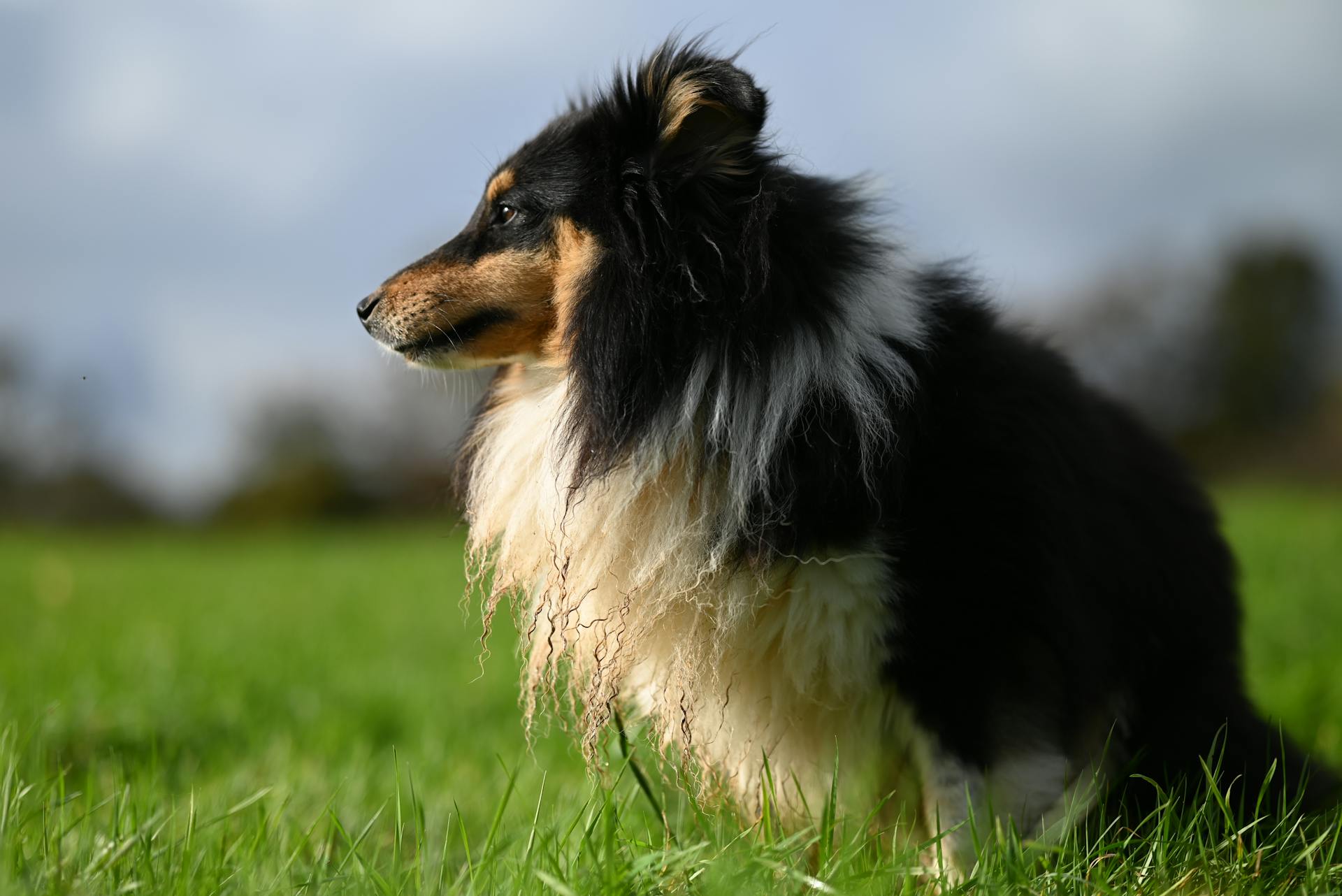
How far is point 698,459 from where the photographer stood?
2.66 metres

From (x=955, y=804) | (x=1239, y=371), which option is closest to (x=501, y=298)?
(x=955, y=804)

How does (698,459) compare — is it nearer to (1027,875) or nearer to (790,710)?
(790,710)

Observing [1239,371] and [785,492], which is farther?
[1239,371]

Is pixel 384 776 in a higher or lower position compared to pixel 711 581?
lower

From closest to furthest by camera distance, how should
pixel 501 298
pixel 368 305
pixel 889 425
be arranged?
pixel 889 425 < pixel 501 298 < pixel 368 305

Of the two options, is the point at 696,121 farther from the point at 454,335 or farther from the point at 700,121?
the point at 454,335

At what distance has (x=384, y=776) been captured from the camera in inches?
163

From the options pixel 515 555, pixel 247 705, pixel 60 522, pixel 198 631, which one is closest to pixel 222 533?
pixel 60 522

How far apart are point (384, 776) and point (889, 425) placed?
Result: 9.02 ft

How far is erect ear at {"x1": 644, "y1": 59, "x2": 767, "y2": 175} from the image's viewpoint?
2625 mm

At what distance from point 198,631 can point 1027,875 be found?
7633mm

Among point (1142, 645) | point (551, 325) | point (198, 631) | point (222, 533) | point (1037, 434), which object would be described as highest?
point (551, 325)

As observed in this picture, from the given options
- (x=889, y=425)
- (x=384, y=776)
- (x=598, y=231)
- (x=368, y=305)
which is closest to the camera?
(x=889, y=425)

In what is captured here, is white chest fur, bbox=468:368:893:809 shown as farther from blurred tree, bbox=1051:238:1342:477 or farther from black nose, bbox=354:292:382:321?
blurred tree, bbox=1051:238:1342:477
